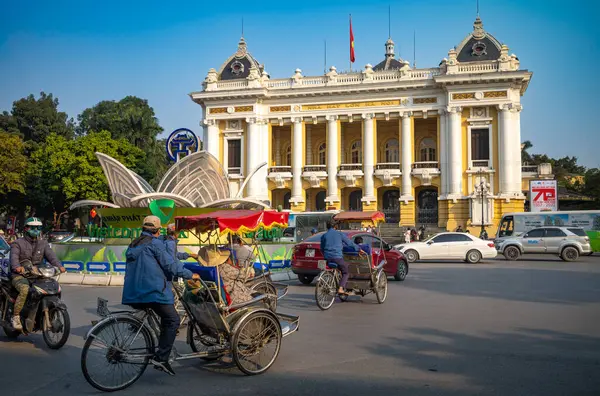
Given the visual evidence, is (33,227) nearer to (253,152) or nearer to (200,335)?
(200,335)

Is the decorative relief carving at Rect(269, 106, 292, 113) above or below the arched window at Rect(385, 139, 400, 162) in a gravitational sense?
above

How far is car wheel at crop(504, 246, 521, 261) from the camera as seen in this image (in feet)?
80.2

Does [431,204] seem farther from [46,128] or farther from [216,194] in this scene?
[46,128]

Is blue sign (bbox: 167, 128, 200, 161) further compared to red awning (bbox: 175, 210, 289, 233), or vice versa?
blue sign (bbox: 167, 128, 200, 161)

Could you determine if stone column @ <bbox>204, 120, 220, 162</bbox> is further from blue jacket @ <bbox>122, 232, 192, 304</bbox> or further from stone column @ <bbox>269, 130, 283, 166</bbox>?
blue jacket @ <bbox>122, 232, 192, 304</bbox>

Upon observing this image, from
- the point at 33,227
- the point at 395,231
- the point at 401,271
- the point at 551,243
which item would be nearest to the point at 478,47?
the point at 395,231

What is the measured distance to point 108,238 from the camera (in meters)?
18.1

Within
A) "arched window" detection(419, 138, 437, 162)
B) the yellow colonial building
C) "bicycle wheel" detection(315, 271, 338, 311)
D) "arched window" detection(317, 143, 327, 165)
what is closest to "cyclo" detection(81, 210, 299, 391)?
"bicycle wheel" detection(315, 271, 338, 311)

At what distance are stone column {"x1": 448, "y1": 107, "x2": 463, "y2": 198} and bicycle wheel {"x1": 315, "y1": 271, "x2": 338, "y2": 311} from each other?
1192 inches

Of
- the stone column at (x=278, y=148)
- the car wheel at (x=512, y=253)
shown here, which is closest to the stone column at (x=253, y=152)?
the stone column at (x=278, y=148)

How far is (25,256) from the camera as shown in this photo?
7.32 m

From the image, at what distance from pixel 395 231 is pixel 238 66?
1990cm

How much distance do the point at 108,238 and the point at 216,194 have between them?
17.5 feet

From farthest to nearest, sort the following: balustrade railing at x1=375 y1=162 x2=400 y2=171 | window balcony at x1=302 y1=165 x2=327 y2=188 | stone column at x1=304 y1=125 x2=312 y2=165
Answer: stone column at x1=304 y1=125 x2=312 y2=165 → window balcony at x1=302 y1=165 x2=327 y2=188 → balustrade railing at x1=375 y1=162 x2=400 y2=171
